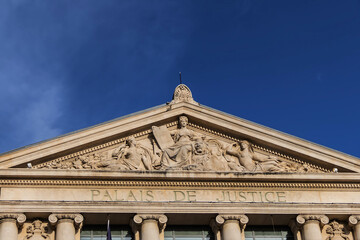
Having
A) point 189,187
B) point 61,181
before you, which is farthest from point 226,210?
point 61,181

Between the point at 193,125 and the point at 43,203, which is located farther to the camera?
the point at 193,125

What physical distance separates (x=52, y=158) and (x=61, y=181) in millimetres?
1055

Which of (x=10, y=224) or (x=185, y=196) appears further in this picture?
(x=185, y=196)

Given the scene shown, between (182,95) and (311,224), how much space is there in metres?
7.26

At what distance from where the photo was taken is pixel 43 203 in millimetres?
28844

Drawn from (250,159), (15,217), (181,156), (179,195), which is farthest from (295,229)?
(15,217)

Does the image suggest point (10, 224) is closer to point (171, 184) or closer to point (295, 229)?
point (171, 184)

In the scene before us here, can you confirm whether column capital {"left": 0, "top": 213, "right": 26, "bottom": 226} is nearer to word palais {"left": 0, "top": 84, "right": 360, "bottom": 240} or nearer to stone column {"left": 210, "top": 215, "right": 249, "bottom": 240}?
word palais {"left": 0, "top": 84, "right": 360, "bottom": 240}

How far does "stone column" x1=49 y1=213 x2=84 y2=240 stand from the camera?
28.5 m

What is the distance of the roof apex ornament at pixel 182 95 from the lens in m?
32.2

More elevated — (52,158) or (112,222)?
(52,158)

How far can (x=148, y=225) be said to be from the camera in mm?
28984

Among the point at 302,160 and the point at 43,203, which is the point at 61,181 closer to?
the point at 43,203

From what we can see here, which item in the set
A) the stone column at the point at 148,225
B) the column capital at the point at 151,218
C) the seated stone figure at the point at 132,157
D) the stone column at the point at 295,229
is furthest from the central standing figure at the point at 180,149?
the stone column at the point at 295,229
